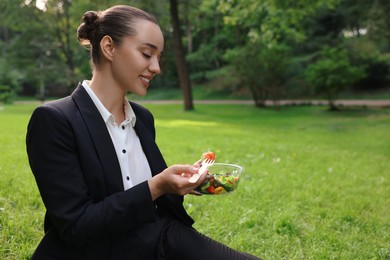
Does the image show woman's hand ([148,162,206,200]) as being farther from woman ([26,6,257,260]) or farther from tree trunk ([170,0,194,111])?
tree trunk ([170,0,194,111])

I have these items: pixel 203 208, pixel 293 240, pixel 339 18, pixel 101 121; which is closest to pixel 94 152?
pixel 101 121

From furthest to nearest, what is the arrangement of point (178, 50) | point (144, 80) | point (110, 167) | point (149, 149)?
point (178, 50)
point (149, 149)
point (144, 80)
point (110, 167)

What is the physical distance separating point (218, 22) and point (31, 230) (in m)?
38.2

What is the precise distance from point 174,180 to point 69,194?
0.41 meters

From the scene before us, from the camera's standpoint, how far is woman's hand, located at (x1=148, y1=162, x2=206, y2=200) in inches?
62.1

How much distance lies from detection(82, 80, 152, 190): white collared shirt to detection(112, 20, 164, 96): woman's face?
14cm

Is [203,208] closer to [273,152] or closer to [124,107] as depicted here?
[124,107]

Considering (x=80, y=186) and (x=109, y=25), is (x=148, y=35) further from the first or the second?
(x=80, y=186)

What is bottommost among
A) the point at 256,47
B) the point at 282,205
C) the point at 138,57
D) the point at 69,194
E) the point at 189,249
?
the point at 282,205

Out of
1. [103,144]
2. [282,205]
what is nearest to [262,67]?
[282,205]

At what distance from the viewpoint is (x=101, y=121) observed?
1730 millimetres

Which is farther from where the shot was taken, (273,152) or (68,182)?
(273,152)

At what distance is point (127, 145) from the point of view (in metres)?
1.91

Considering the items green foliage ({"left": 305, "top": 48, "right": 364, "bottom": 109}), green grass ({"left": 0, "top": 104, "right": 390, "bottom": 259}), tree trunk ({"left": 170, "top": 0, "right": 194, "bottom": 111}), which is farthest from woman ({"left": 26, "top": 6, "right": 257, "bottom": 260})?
green foliage ({"left": 305, "top": 48, "right": 364, "bottom": 109})
